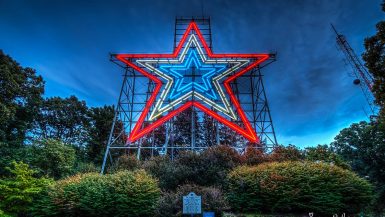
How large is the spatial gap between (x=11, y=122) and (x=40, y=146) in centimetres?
735

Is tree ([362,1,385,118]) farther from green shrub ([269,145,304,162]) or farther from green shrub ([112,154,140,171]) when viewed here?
green shrub ([112,154,140,171])

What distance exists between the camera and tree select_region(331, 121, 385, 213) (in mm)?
31484

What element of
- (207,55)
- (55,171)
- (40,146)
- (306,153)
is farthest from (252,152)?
(40,146)

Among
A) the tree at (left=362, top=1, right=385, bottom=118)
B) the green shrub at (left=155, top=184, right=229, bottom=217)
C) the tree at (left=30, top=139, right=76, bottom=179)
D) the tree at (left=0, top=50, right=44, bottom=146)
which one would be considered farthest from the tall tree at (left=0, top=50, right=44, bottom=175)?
the tree at (left=362, top=1, right=385, bottom=118)

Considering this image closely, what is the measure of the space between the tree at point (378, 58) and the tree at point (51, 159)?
851 inches

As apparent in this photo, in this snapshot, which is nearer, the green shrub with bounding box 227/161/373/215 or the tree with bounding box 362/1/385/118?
the green shrub with bounding box 227/161/373/215

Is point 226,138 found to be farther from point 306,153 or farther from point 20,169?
point 20,169

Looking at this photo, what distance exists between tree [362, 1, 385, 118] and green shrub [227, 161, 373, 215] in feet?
11.9

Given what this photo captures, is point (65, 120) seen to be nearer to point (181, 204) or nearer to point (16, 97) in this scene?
point (16, 97)

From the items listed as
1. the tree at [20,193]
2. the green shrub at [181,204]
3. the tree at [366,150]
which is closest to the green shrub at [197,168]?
the green shrub at [181,204]

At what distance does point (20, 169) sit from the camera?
15258 millimetres

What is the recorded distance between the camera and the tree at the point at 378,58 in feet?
39.1

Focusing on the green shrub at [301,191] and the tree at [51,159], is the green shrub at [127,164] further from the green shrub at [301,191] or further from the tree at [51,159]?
the green shrub at [301,191]

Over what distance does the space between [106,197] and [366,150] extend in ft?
104
